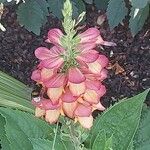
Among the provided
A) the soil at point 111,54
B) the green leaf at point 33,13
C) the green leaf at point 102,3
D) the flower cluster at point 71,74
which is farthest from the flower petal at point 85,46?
Answer: the soil at point 111,54

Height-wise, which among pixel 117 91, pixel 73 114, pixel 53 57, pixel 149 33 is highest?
pixel 53 57

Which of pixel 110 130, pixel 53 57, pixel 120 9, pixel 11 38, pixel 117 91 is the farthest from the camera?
pixel 11 38

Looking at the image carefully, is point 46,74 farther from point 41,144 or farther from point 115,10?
point 115,10

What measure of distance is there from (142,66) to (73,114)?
1408 mm

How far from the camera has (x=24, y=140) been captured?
1685 mm

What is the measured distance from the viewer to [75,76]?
127cm

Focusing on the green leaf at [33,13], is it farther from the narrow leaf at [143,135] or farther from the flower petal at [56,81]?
the flower petal at [56,81]

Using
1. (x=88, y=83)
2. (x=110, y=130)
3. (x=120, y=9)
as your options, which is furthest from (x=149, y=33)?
(x=88, y=83)

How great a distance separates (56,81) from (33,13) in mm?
997

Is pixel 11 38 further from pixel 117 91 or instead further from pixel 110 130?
pixel 110 130

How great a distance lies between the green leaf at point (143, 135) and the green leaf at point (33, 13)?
0.70 metres

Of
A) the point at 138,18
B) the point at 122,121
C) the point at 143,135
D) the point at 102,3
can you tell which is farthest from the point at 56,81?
the point at 102,3

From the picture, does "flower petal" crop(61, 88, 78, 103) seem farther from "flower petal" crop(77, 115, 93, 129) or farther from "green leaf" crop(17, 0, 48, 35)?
"green leaf" crop(17, 0, 48, 35)

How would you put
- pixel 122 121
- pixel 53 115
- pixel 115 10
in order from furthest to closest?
pixel 115 10
pixel 122 121
pixel 53 115
